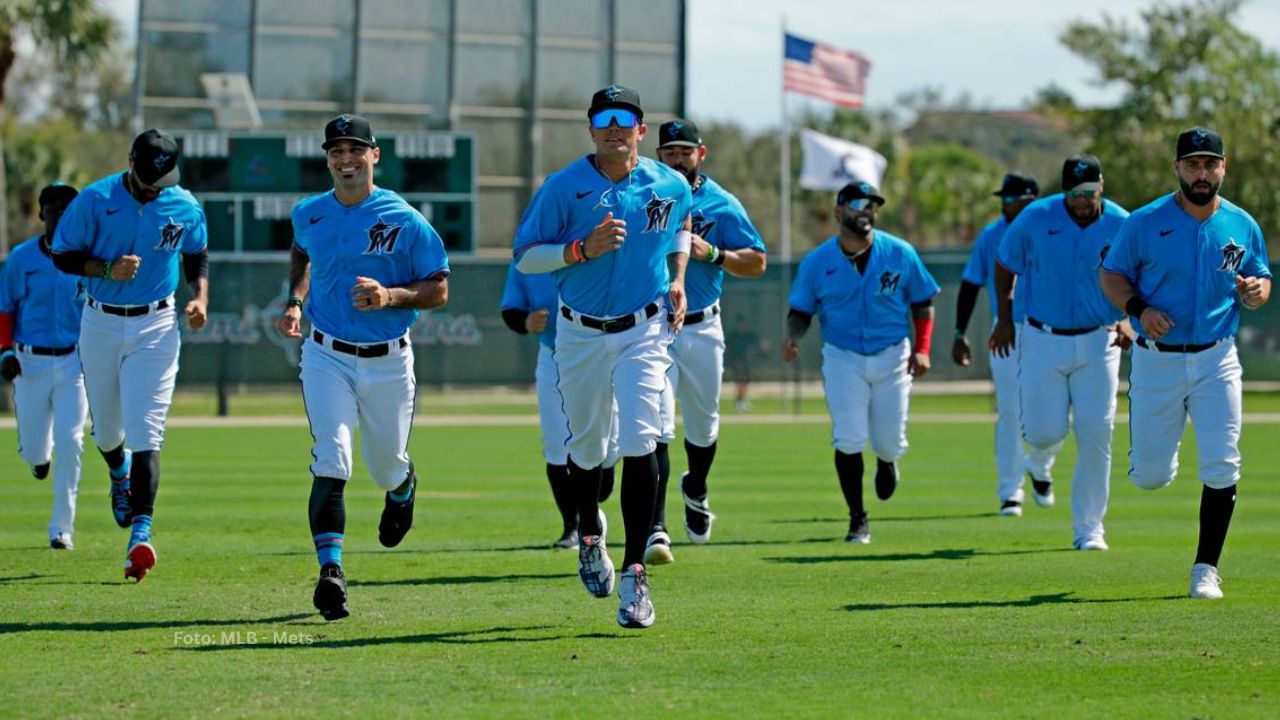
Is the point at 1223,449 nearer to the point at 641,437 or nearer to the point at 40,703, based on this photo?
the point at 641,437

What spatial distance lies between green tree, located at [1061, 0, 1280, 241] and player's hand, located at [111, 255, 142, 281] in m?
42.9

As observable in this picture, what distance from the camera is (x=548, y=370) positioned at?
12.5m

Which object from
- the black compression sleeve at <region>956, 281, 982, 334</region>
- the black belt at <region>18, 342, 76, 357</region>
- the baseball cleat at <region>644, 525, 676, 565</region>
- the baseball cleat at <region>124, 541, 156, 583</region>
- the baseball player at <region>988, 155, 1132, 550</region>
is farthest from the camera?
the black compression sleeve at <region>956, 281, 982, 334</region>

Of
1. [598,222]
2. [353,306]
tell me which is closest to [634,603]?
[598,222]

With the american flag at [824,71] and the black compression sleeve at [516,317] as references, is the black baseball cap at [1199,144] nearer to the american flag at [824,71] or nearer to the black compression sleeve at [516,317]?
the black compression sleeve at [516,317]

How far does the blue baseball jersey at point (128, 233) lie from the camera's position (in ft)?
34.9

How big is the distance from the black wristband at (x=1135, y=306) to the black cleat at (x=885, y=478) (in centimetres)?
390

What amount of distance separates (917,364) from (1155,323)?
3.77 metres

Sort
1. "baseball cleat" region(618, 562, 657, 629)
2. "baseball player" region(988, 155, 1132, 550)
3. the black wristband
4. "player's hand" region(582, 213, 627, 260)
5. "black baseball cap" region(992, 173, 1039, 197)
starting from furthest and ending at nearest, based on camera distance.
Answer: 1. "black baseball cap" region(992, 173, 1039, 197)
2. "baseball player" region(988, 155, 1132, 550)
3. the black wristband
4. "player's hand" region(582, 213, 627, 260)
5. "baseball cleat" region(618, 562, 657, 629)

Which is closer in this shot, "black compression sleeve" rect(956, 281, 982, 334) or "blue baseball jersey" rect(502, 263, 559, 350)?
"blue baseball jersey" rect(502, 263, 559, 350)

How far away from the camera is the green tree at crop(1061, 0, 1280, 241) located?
50469mm

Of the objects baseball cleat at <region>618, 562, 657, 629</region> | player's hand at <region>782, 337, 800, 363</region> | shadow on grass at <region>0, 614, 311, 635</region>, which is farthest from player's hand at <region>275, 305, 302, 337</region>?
player's hand at <region>782, 337, 800, 363</region>

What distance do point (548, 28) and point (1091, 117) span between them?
53.6 ft

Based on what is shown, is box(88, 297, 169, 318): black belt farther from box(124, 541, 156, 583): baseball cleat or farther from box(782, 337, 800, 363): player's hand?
box(782, 337, 800, 363): player's hand
